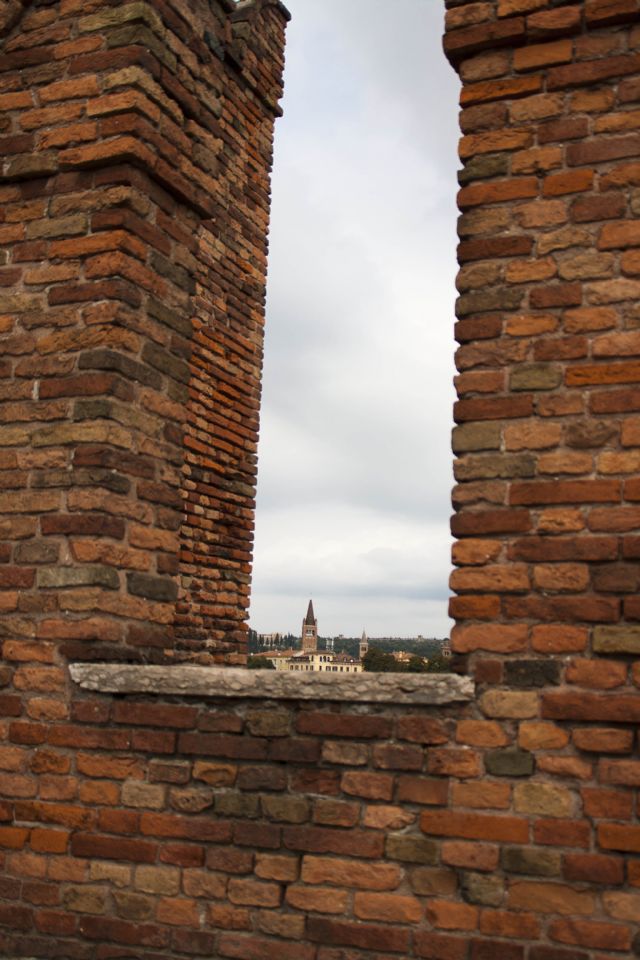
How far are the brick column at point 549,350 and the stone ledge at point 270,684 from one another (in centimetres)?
15

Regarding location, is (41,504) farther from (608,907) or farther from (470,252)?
(608,907)

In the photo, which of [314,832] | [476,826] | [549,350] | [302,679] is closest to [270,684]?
[302,679]

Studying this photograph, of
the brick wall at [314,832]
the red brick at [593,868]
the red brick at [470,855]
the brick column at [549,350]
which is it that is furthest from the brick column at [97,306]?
the red brick at [593,868]

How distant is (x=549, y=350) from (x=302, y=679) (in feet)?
4.66

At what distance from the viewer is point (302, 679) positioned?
10.3 ft

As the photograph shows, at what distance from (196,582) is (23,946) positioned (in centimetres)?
300

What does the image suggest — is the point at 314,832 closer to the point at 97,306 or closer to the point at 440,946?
the point at 440,946

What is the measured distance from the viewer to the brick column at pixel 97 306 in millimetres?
3580

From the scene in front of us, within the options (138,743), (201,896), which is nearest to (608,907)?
(201,896)

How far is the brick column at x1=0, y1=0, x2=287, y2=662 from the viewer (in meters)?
3.58

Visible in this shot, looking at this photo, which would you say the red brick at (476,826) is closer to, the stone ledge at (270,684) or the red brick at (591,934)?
the red brick at (591,934)

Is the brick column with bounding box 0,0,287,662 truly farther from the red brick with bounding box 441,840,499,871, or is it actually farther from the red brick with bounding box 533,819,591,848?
the red brick with bounding box 533,819,591,848

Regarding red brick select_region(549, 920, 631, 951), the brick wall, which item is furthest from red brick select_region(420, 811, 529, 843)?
red brick select_region(549, 920, 631, 951)

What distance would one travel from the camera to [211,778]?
3.26 metres
